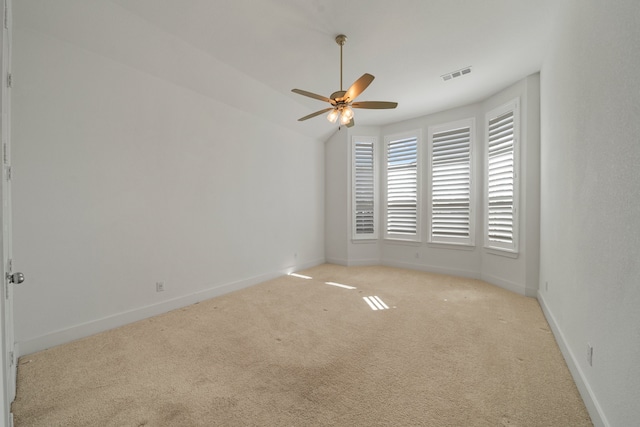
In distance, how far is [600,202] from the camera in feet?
5.09

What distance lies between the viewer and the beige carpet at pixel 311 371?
1.64 meters

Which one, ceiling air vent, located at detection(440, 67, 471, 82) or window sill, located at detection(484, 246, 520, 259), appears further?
window sill, located at detection(484, 246, 520, 259)

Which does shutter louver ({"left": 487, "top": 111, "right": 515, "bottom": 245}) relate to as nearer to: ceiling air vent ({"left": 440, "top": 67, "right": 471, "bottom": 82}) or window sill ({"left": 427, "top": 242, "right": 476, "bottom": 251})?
window sill ({"left": 427, "top": 242, "right": 476, "bottom": 251})

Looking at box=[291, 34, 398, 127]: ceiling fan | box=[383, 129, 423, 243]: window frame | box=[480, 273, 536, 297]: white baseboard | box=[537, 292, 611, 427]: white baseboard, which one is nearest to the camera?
box=[537, 292, 611, 427]: white baseboard

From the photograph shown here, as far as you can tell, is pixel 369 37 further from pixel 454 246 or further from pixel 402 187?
pixel 454 246

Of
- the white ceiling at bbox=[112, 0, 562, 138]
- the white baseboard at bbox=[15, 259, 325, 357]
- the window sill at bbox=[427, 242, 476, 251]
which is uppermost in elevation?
the white ceiling at bbox=[112, 0, 562, 138]

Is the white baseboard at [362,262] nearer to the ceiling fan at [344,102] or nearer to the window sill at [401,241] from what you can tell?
the window sill at [401,241]

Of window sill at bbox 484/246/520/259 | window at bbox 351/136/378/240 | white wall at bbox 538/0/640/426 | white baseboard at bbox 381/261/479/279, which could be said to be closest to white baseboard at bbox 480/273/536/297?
white baseboard at bbox 381/261/479/279

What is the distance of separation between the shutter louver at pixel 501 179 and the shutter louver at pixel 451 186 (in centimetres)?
38

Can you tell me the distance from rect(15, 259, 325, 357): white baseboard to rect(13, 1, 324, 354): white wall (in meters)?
0.01

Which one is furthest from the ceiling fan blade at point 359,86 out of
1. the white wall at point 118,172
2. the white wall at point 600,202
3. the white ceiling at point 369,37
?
the white wall at point 118,172

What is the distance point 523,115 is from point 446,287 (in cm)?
275

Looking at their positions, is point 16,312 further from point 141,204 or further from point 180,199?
point 180,199

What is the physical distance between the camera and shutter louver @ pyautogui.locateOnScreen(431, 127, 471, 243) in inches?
187
